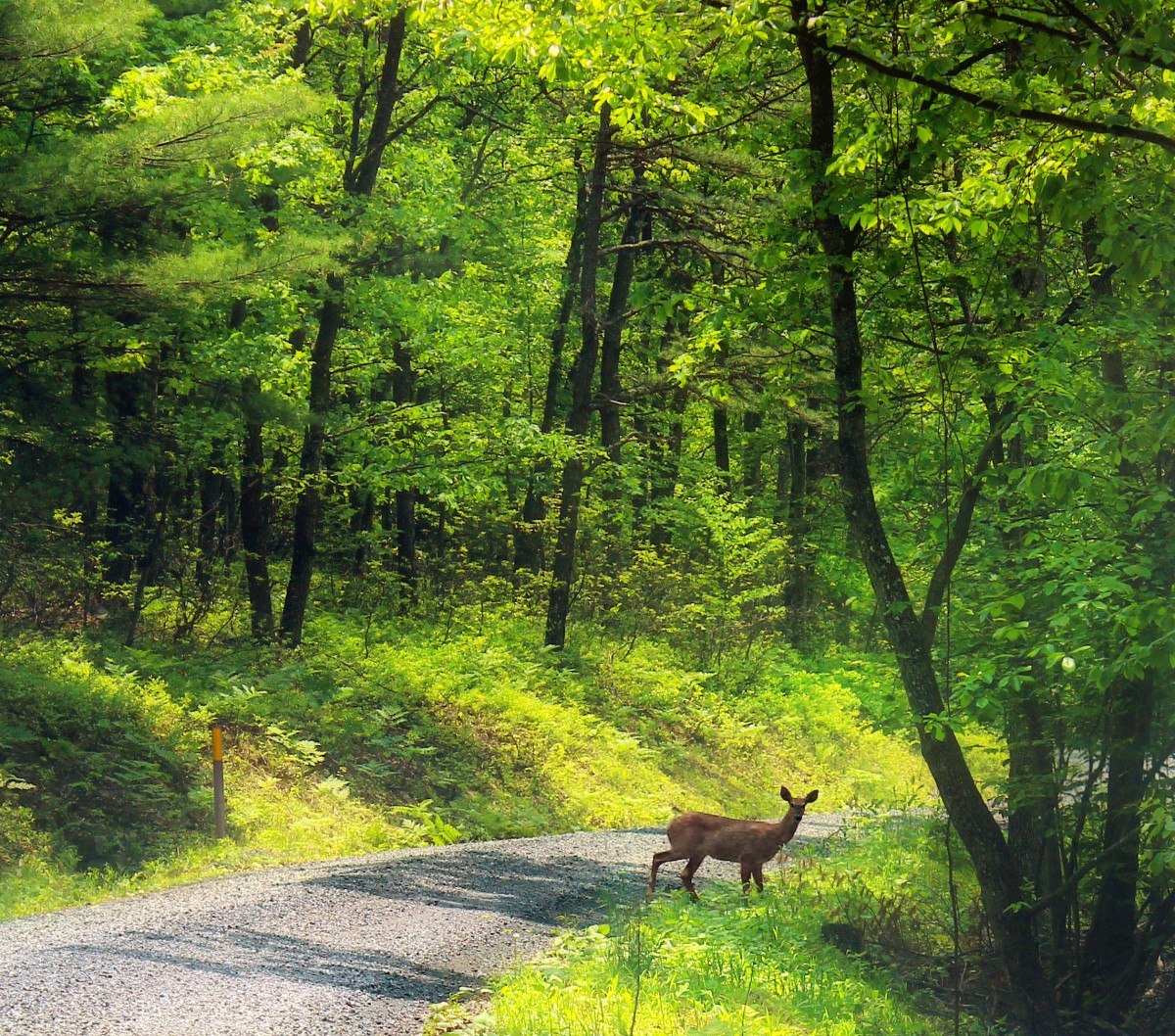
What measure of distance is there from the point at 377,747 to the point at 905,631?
965 cm

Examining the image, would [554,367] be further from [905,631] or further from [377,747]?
[905,631]

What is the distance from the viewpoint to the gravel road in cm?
708

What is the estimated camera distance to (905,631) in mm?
8938

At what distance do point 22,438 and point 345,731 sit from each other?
5558 millimetres

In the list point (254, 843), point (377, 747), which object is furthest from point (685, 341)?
point (254, 843)

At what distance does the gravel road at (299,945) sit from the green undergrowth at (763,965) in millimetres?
561

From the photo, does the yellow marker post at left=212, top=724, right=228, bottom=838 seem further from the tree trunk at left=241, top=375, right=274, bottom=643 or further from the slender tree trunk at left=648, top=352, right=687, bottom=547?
the slender tree trunk at left=648, top=352, right=687, bottom=547

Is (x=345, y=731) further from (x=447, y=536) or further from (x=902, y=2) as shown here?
(x=447, y=536)

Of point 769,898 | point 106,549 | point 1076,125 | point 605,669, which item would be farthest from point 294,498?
point 1076,125

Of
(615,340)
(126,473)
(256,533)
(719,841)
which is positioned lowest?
(719,841)

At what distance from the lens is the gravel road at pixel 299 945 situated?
7.08m

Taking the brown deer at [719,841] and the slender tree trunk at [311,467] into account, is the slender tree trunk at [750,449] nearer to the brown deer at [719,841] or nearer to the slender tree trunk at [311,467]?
the slender tree trunk at [311,467]

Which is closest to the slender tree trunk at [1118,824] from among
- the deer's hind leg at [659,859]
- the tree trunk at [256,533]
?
the deer's hind leg at [659,859]

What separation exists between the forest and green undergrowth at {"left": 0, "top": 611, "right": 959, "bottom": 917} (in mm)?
309
